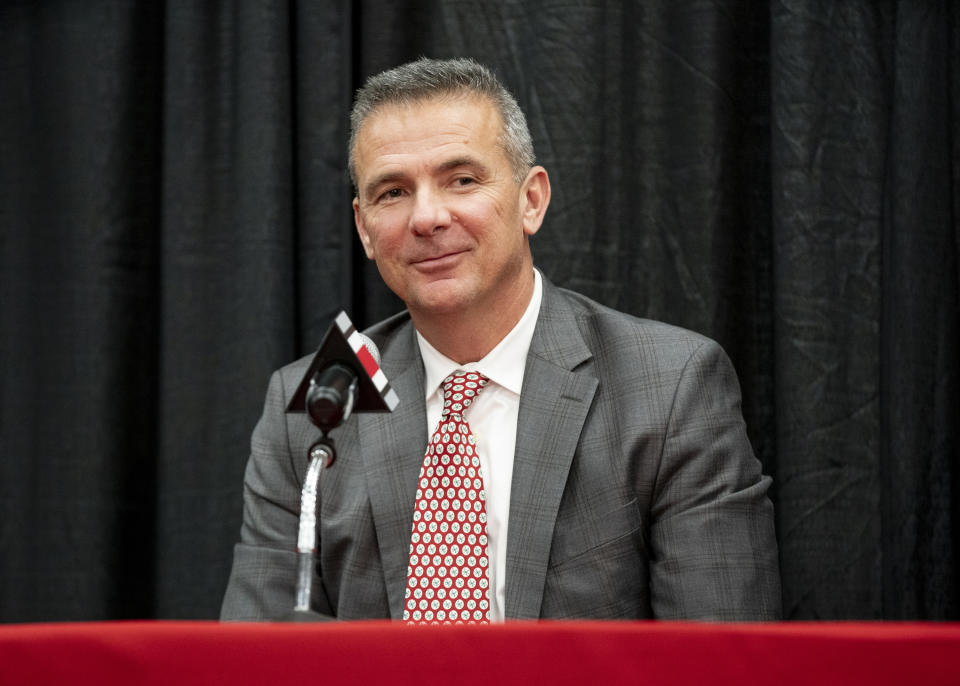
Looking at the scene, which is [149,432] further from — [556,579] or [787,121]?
[787,121]

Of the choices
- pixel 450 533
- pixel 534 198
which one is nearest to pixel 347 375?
pixel 450 533

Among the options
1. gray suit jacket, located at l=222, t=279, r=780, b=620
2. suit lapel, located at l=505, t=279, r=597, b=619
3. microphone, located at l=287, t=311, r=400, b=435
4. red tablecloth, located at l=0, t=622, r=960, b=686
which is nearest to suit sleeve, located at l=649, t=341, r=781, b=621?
gray suit jacket, located at l=222, t=279, r=780, b=620

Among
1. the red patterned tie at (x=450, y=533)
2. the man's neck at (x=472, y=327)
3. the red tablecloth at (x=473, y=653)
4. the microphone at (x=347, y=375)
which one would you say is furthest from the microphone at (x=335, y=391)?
the man's neck at (x=472, y=327)

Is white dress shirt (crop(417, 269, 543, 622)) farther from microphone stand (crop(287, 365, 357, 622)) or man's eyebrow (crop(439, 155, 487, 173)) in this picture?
microphone stand (crop(287, 365, 357, 622))

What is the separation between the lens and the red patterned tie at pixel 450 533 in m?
1.66

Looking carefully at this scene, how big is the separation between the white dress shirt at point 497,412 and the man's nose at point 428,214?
235 millimetres

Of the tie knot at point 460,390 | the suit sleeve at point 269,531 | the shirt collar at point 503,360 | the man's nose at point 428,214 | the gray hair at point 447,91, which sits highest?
the gray hair at point 447,91

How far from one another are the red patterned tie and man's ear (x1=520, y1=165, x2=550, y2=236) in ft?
1.09

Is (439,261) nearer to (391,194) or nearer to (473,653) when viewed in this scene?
(391,194)

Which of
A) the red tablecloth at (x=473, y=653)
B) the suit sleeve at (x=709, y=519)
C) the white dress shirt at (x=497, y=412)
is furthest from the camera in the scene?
the white dress shirt at (x=497, y=412)

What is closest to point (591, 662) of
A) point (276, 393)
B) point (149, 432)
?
point (276, 393)

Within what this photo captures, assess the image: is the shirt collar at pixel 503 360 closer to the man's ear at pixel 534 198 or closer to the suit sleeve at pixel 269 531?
the man's ear at pixel 534 198

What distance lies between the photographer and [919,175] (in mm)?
1990

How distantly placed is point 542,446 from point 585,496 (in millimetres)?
103
